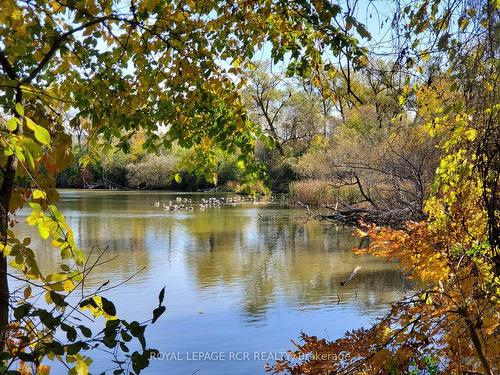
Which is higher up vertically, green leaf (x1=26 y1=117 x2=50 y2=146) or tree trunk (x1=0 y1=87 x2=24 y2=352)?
green leaf (x1=26 y1=117 x2=50 y2=146)

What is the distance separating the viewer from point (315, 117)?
34.6m

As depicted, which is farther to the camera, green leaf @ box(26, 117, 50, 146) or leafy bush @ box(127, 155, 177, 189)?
leafy bush @ box(127, 155, 177, 189)

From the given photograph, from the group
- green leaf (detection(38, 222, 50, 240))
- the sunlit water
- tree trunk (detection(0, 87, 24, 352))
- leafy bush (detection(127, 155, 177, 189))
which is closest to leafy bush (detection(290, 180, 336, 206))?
the sunlit water

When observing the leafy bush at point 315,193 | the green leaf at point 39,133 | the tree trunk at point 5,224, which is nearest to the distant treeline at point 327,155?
the leafy bush at point 315,193

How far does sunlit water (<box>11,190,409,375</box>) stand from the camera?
20.9 ft

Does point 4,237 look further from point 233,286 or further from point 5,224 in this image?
point 233,286

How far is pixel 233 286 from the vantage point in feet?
30.5

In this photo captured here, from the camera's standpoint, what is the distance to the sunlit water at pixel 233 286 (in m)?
6.38

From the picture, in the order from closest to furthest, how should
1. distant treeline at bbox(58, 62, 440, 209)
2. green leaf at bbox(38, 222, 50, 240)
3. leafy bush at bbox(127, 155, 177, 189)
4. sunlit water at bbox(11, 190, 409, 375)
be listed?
green leaf at bbox(38, 222, 50, 240) < distant treeline at bbox(58, 62, 440, 209) < sunlit water at bbox(11, 190, 409, 375) < leafy bush at bbox(127, 155, 177, 189)

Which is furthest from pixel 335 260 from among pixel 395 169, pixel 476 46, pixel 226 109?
pixel 476 46

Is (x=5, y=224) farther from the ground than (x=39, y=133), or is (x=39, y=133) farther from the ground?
(x=39, y=133)

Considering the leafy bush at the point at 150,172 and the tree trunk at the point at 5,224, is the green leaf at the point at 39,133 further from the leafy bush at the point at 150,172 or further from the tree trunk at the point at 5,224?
the leafy bush at the point at 150,172

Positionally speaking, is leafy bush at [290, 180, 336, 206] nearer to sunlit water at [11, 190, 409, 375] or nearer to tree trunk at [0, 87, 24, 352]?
sunlit water at [11, 190, 409, 375]

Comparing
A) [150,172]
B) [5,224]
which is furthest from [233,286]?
[150,172]
